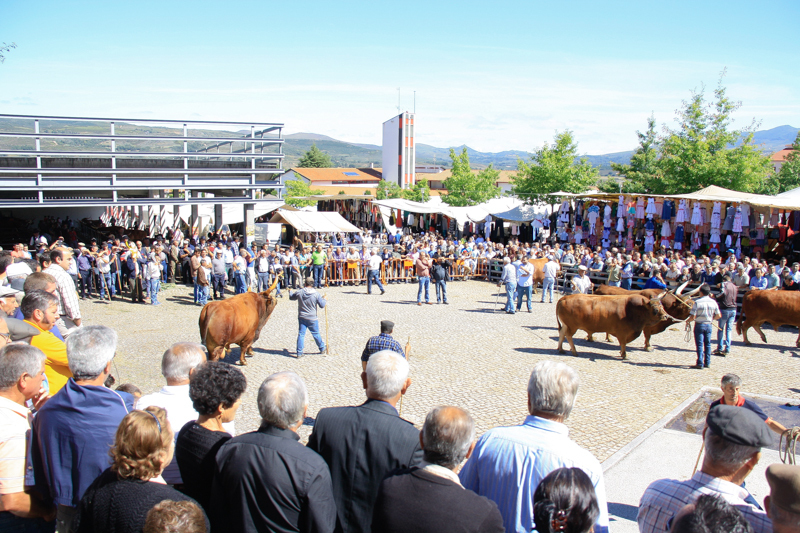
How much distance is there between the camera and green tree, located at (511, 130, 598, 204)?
1262 inches

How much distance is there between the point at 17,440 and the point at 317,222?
70.7 ft

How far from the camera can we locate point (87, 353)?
3.52m

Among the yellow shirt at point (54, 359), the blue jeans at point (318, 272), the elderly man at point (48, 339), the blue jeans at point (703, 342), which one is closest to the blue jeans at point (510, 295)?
the blue jeans at point (703, 342)

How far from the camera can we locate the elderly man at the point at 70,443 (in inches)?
127

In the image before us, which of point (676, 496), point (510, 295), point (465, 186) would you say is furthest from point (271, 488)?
point (465, 186)

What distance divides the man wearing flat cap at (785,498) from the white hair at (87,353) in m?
3.70

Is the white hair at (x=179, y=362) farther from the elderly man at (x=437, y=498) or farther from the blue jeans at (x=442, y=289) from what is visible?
the blue jeans at (x=442, y=289)

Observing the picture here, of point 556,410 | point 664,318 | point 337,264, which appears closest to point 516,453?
point 556,410

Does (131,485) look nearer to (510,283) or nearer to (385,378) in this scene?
(385,378)

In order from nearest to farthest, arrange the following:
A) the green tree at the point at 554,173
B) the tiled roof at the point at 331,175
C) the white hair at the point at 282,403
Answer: the white hair at the point at 282,403
the green tree at the point at 554,173
the tiled roof at the point at 331,175

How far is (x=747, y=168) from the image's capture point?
87.1 feet

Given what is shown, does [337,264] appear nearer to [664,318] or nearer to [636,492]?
[664,318]

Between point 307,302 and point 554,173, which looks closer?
point 307,302

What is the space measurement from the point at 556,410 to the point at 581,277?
510 inches
